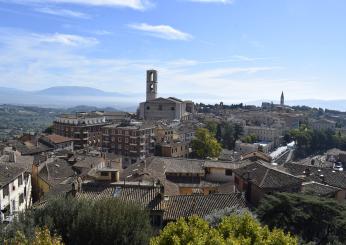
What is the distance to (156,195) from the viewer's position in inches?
1020

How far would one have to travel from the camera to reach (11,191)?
31.3m

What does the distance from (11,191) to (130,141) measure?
42587 millimetres

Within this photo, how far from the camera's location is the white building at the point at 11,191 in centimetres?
2890

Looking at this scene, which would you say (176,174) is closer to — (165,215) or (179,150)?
(165,215)

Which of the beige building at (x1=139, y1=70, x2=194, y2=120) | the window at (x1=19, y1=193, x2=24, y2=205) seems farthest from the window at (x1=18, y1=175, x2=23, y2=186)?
the beige building at (x1=139, y1=70, x2=194, y2=120)

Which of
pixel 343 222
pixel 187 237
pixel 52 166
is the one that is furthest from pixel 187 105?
pixel 187 237

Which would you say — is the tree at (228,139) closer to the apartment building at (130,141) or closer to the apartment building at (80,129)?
the apartment building at (130,141)

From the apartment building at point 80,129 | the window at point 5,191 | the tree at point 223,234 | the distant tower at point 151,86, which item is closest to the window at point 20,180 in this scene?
the window at point 5,191

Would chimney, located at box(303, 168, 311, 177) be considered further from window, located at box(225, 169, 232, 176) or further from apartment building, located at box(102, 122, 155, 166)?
apartment building, located at box(102, 122, 155, 166)

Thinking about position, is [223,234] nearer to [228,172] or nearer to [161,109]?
[228,172]

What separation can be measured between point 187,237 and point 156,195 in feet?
37.7

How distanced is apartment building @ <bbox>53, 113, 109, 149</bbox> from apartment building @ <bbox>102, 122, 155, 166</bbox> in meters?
5.79

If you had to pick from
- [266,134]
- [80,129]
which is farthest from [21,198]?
[266,134]

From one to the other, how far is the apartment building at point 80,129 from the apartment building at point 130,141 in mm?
5794
